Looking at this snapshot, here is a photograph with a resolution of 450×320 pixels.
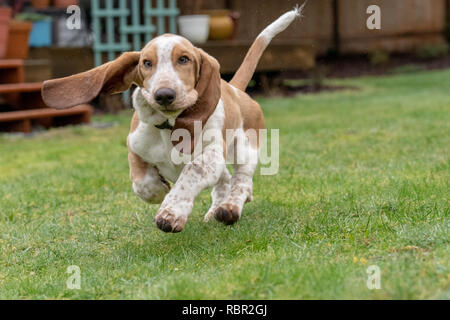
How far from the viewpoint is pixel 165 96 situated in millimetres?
3449

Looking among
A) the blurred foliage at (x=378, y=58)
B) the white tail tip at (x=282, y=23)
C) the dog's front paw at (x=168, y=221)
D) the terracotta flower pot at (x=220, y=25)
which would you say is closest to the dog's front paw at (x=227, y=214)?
the dog's front paw at (x=168, y=221)

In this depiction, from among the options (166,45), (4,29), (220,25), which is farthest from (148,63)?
(220,25)

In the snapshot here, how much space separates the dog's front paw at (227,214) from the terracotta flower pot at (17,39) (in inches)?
249

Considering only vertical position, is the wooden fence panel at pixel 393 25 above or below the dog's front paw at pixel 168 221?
above

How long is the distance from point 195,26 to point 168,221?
8559 millimetres

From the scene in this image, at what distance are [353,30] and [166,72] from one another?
14.6 meters

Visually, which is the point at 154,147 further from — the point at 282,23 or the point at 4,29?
the point at 4,29

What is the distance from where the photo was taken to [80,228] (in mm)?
4520

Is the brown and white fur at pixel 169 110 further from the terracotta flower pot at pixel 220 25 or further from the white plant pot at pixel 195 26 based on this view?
the terracotta flower pot at pixel 220 25

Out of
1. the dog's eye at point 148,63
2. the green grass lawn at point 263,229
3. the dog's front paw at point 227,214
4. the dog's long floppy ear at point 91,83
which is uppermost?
the dog's eye at point 148,63

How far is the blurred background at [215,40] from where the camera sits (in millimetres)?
9695

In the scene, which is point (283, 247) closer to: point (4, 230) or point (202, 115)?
point (202, 115)
